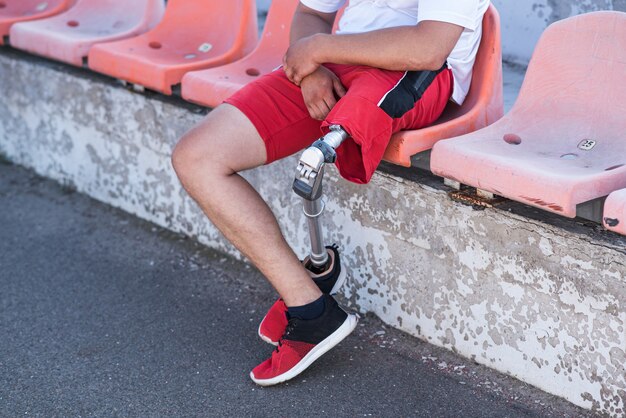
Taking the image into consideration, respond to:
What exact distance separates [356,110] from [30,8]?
9.09ft

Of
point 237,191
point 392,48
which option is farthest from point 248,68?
point 392,48

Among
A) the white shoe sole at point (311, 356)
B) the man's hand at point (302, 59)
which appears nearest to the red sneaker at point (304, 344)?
the white shoe sole at point (311, 356)

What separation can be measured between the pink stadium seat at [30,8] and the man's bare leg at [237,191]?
2.09 m

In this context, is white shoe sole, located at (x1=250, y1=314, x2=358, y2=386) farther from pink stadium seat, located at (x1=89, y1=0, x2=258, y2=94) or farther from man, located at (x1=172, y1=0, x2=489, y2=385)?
pink stadium seat, located at (x1=89, y1=0, x2=258, y2=94)

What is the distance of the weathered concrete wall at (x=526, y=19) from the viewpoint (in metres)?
3.75

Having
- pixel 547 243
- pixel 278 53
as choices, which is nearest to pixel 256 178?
pixel 278 53

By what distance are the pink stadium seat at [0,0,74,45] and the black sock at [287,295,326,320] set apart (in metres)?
2.37

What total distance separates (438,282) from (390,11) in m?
0.79

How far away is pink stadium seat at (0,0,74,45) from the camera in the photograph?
14.8 feet

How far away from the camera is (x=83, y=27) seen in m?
4.28

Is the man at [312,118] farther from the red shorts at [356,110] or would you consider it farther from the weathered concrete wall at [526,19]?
the weathered concrete wall at [526,19]

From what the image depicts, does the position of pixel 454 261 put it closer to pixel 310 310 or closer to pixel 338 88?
pixel 310 310

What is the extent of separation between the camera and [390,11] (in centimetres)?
276

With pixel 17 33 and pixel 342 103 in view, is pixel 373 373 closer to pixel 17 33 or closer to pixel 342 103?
pixel 342 103
